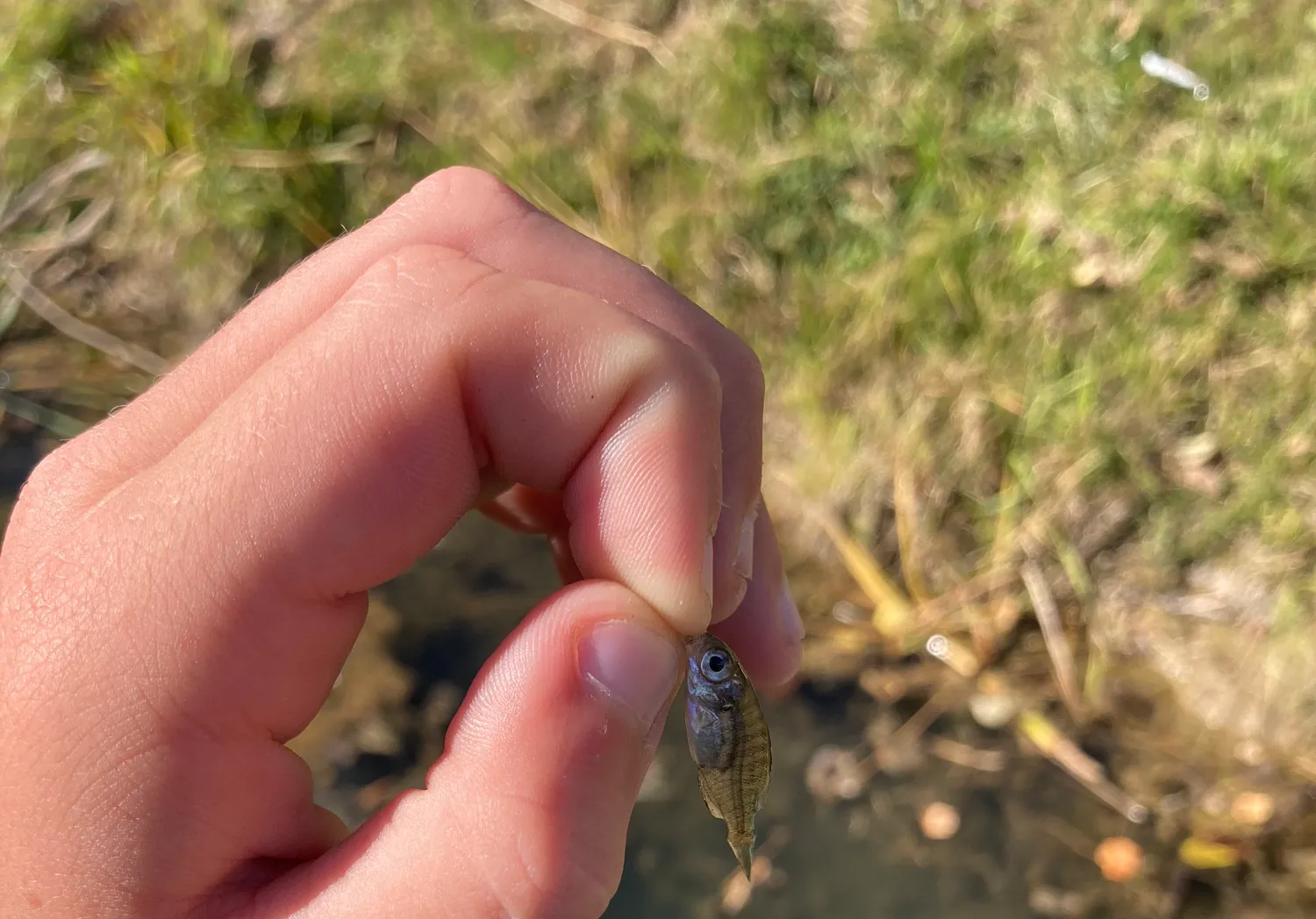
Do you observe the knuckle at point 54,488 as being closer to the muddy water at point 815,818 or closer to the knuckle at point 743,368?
the knuckle at point 743,368

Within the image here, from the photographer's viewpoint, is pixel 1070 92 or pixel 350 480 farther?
pixel 1070 92

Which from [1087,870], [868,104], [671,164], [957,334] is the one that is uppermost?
[868,104]

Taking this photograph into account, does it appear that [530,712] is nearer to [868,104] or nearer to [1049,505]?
[1049,505]

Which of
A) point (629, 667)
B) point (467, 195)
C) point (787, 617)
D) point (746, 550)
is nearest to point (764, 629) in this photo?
point (787, 617)

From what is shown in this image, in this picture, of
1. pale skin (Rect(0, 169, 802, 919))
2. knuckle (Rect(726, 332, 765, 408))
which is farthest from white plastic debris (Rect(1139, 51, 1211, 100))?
pale skin (Rect(0, 169, 802, 919))

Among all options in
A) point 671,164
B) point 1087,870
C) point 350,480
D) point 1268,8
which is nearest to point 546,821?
point 350,480

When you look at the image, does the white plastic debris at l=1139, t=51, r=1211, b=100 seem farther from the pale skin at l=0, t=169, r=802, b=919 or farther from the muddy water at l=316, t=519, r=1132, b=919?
the pale skin at l=0, t=169, r=802, b=919
